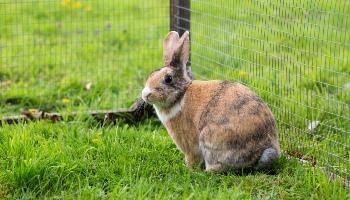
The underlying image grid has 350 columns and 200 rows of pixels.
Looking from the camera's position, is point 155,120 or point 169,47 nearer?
point 169,47

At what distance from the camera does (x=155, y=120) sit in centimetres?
562

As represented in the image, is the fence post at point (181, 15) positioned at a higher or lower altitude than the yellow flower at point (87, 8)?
higher

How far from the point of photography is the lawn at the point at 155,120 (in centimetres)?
397

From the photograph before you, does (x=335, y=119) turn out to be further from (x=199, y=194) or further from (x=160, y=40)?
(x=160, y=40)

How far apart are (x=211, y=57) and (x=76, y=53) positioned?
222 centimetres

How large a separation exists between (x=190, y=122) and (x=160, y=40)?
11.1 ft

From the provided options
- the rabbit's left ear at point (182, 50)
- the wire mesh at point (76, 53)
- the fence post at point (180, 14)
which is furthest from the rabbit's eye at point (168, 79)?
the wire mesh at point (76, 53)

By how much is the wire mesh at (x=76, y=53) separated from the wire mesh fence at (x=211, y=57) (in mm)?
12

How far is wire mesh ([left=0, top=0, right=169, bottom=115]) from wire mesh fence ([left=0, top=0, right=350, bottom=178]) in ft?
0.04

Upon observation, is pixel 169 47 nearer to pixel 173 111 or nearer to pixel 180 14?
pixel 173 111

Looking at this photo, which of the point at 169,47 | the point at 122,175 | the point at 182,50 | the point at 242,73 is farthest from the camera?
the point at 242,73

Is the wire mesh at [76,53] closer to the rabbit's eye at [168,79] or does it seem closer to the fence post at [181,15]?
the fence post at [181,15]

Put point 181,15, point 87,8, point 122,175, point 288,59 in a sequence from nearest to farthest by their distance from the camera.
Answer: point 122,175 → point 288,59 → point 181,15 → point 87,8

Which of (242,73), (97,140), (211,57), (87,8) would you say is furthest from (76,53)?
(97,140)
